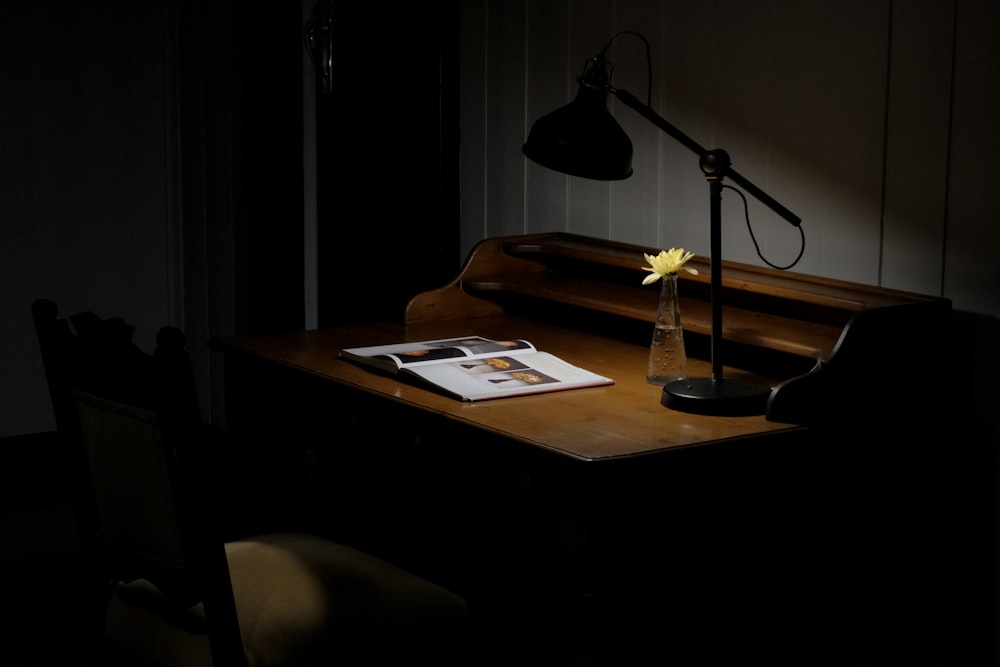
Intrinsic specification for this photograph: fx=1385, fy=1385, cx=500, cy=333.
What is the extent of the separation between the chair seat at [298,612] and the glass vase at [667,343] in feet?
1.77

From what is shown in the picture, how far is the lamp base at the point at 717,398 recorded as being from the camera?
7.12 feet

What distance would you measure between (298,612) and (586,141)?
91 centimetres

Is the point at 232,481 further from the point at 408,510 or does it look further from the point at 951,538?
the point at 951,538

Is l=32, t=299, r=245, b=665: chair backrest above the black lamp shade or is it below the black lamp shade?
below

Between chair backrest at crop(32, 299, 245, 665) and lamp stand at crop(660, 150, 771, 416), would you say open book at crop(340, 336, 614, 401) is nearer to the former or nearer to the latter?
lamp stand at crop(660, 150, 771, 416)

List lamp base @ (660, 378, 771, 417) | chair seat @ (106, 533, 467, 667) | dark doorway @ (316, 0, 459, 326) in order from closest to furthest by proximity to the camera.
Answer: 1. chair seat @ (106, 533, 467, 667)
2. lamp base @ (660, 378, 771, 417)
3. dark doorway @ (316, 0, 459, 326)

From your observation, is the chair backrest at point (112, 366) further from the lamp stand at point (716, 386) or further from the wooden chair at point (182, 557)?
the lamp stand at point (716, 386)

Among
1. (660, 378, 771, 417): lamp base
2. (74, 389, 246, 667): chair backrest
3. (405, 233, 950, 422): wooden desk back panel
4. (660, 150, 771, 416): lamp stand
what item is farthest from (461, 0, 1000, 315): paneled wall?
(74, 389, 246, 667): chair backrest

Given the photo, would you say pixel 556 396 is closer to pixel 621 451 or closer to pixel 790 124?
pixel 621 451

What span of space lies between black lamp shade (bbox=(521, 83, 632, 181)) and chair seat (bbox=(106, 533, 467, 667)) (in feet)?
2.42

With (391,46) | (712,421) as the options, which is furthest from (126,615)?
(391,46)

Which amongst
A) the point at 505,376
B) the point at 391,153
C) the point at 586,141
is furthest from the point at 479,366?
the point at 391,153

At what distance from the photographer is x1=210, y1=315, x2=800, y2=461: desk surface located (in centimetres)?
203

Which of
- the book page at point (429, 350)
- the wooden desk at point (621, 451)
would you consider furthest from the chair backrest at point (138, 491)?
the book page at point (429, 350)
